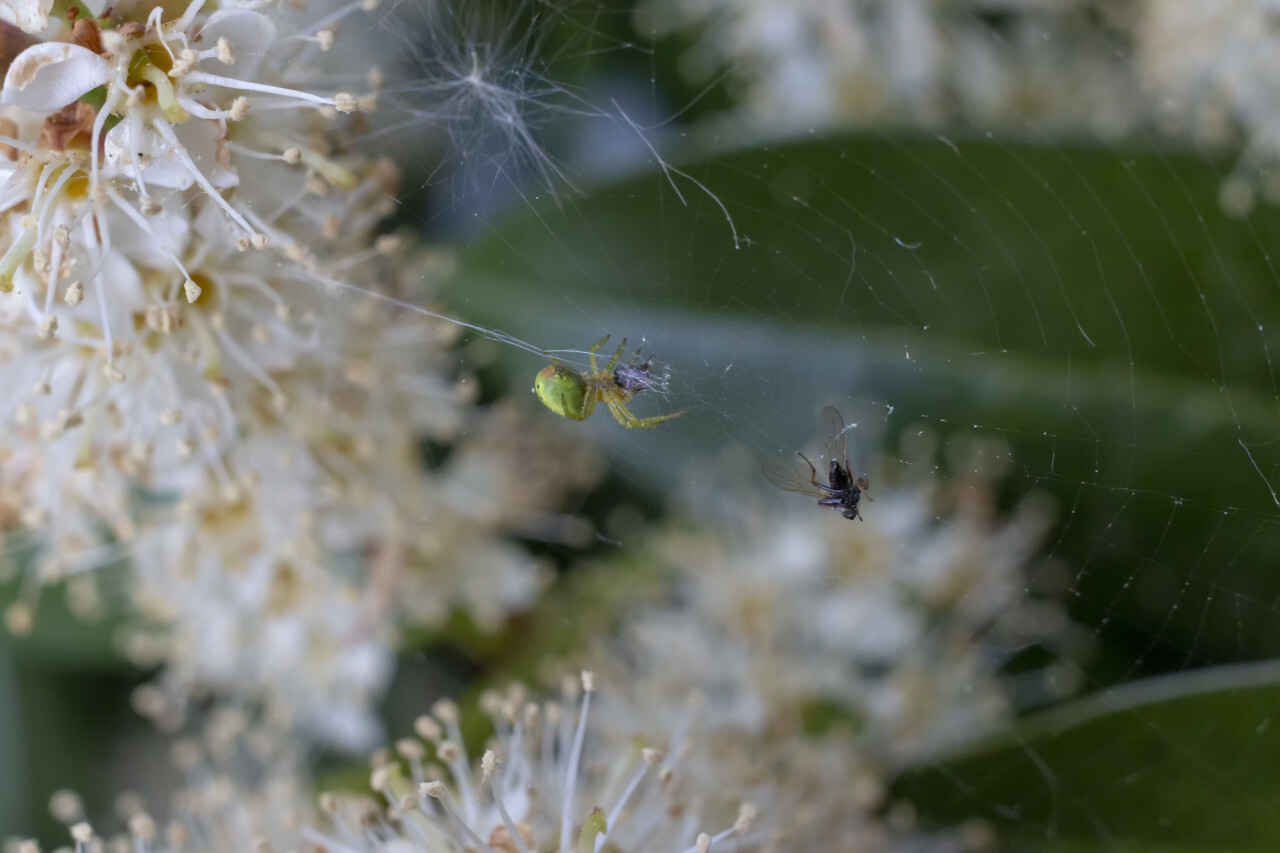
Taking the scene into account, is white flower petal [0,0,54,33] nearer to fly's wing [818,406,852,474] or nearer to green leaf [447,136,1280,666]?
green leaf [447,136,1280,666]

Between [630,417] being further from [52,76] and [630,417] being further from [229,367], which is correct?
[52,76]

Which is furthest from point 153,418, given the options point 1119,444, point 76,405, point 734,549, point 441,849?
point 1119,444

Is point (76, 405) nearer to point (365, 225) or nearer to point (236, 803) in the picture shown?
point (365, 225)

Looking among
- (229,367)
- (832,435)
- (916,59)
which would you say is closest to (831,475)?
(832,435)

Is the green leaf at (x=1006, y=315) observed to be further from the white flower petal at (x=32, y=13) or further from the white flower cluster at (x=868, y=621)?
the white flower petal at (x=32, y=13)

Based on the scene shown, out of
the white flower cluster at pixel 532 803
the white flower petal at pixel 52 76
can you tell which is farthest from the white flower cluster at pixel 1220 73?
the white flower petal at pixel 52 76

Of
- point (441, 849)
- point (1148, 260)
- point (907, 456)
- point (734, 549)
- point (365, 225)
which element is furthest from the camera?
point (734, 549)
